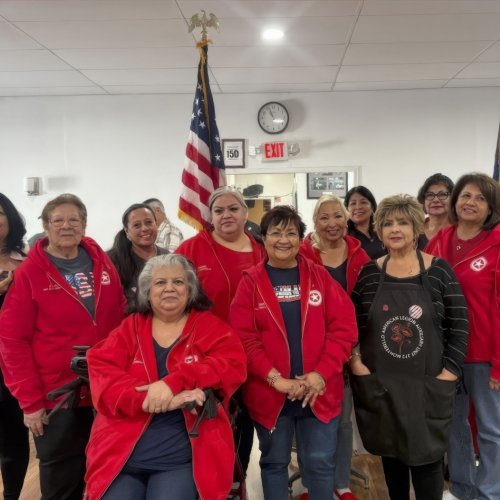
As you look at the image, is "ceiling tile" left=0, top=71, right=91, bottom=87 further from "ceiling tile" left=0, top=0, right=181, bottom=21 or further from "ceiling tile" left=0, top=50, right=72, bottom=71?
"ceiling tile" left=0, top=0, right=181, bottom=21

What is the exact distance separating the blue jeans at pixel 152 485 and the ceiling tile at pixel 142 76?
3.83 metres

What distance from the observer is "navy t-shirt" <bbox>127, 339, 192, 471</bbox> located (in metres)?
1.62

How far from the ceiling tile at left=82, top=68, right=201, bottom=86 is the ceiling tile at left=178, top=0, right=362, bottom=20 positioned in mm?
1236

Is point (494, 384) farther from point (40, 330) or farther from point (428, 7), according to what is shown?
point (428, 7)

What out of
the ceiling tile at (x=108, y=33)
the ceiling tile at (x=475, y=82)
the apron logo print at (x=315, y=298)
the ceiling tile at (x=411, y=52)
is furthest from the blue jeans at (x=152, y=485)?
the ceiling tile at (x=475, y=82)

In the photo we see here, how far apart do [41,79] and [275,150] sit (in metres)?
2.67

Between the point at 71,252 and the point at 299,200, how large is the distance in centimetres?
503

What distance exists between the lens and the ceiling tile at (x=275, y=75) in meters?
4.43

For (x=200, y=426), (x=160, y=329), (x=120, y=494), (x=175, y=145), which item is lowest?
(x=120, y=494)

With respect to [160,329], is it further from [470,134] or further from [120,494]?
[470,134]

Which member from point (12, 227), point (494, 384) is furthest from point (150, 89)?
point (494, 384)

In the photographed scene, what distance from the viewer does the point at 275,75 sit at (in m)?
4.60

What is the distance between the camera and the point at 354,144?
5223mm

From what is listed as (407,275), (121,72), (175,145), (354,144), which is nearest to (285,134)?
(354,144)
